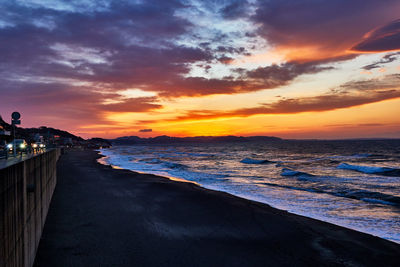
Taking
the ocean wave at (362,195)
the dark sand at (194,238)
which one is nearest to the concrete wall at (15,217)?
the dark sand at (194,238)

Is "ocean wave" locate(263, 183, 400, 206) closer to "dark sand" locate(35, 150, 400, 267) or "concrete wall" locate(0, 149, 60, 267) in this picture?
"dark sand" locate(35, 150, 400, 267)

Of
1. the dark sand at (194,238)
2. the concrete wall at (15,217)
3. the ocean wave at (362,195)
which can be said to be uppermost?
the concrete wall at (15,217)

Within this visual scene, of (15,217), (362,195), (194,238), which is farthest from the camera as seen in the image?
(362,195)

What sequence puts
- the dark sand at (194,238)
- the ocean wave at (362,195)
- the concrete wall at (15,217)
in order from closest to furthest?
the concrete wall at (15,217) < the dark sand at (194,238) < the ocean wave at (362,195)

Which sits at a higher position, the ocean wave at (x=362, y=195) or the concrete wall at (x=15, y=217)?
the concrete wall at (x=15, y=217)

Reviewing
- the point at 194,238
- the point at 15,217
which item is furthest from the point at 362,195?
the point at 15,217

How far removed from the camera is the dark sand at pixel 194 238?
8.48 metres

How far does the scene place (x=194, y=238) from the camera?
10.4 metres

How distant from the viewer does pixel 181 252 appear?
902cm

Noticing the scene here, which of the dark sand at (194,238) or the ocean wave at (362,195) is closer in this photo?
the dark sand at (194,238)

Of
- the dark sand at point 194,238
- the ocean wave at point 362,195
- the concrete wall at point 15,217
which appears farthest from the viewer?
the ocean wave at point 362,195

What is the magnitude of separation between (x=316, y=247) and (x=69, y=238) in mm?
9280

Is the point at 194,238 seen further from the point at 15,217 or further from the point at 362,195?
the point at 362,195

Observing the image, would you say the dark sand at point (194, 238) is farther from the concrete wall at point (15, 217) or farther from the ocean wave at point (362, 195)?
the ocean wave at point (362, 195)
